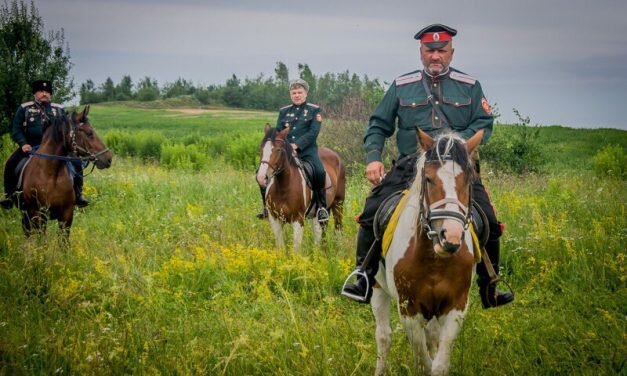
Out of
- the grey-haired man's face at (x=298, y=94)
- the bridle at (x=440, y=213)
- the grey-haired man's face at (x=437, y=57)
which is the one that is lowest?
the bridle at (x=440, y=213)

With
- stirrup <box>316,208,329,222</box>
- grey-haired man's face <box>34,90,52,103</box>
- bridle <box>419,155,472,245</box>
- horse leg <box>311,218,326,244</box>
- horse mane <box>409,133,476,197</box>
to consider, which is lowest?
horse leg <box>311,218,326,244</box>

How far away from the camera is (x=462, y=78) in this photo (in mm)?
4832

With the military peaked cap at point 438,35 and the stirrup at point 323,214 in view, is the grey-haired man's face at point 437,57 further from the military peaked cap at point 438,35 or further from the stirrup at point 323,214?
the stirrup at point 323,214

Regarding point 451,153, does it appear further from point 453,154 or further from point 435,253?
point 435,253

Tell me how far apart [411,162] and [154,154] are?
24860mm

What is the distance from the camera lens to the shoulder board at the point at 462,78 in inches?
190

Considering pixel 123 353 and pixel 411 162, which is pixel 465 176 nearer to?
pixel 411 162

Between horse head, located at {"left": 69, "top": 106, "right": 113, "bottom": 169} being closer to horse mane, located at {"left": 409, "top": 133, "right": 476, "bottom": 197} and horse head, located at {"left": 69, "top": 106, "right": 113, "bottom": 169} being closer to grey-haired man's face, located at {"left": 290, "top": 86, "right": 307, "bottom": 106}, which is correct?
grey-haired man's face, located at {"left": 290, "top": 86, "right": 307, "bottom": 106}

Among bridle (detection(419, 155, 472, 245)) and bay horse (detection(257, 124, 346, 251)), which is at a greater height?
bridle (detection(419, 155, 472, 245))

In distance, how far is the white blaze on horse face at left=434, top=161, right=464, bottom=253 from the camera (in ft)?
10.8

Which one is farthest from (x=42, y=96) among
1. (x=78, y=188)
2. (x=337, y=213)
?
(x=337, y=213)

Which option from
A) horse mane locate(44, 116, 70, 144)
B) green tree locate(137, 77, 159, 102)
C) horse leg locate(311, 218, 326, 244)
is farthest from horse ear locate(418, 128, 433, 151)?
green tree locate(137, 77, 159, 102)

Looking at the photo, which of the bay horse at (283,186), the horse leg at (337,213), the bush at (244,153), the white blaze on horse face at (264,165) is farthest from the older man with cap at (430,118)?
the bush at (244,153)

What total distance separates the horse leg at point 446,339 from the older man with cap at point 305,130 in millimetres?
5346
